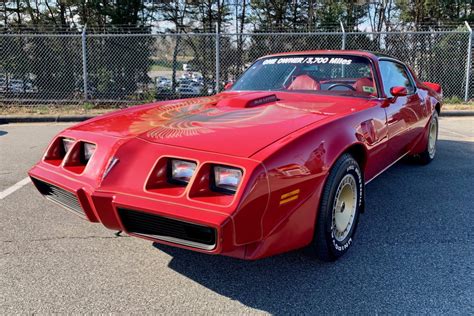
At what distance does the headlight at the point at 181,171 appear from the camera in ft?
7.36

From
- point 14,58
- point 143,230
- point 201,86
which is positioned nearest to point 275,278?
point 143,230

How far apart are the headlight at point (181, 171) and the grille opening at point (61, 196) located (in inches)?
24.2

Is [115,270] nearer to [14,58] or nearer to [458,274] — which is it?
[458,274]

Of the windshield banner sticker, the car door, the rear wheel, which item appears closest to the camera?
the car door

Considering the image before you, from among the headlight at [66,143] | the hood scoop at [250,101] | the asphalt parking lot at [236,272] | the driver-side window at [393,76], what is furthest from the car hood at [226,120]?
the asphalt parking lot at [236,272]

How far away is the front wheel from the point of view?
249cm

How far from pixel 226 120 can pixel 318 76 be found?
1502 millimetres

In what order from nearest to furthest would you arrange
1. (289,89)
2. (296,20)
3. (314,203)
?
(314,203) < (289,89) < (296,20)

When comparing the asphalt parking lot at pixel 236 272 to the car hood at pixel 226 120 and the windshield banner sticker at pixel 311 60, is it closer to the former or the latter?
the car hood at pixel 226 120

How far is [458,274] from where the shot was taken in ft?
8.48

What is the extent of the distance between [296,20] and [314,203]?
44.7 feet

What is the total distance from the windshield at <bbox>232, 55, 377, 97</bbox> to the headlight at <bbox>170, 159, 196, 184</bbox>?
1834 mm

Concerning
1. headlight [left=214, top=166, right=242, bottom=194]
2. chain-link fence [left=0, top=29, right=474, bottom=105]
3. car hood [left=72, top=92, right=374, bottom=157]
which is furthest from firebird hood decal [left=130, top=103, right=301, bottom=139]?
chain-link fence [left=0, top=29, right=474, bottom=105]

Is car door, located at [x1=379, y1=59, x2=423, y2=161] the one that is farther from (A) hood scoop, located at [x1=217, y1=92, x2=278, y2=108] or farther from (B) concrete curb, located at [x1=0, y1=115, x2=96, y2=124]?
(B) concrete curb, located at [x1=0, y1=115, x2=96, y2=124]
